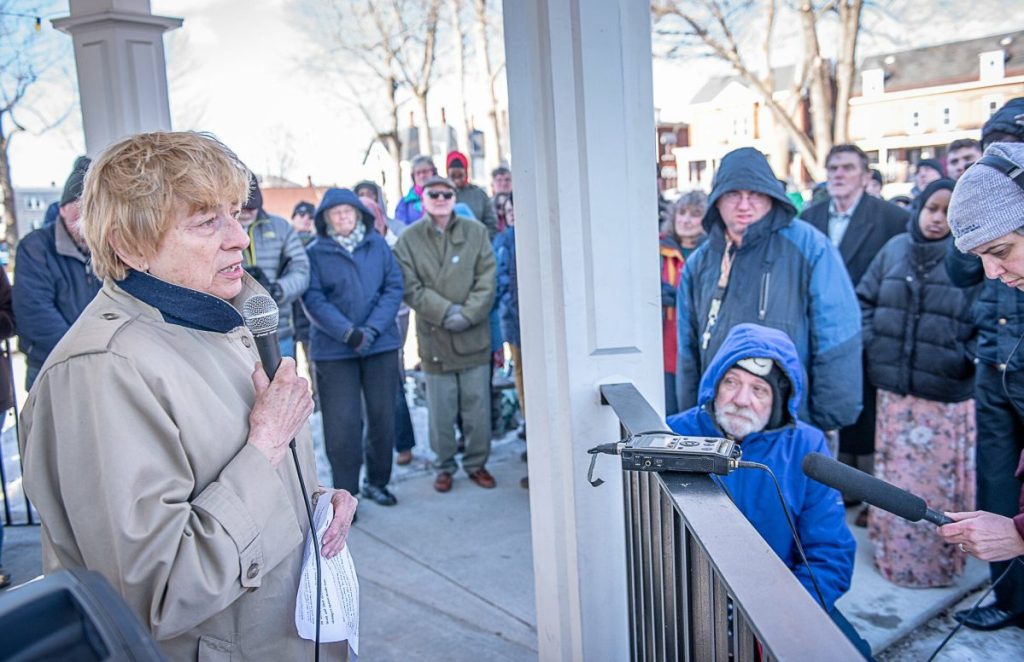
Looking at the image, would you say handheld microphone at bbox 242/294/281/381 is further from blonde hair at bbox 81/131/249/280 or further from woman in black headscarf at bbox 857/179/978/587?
woman in black headscarf at bbox 857/179/978/587

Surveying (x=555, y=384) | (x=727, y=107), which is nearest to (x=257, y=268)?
(x=555, y=384)

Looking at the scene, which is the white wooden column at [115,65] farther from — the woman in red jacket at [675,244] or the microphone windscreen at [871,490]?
the microphone windscreen at [871,490]

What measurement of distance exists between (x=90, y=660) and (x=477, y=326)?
4.28m

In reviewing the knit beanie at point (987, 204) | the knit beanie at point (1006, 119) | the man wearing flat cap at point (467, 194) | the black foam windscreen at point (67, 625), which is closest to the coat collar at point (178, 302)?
the black foam windscreen at point (67, 625)

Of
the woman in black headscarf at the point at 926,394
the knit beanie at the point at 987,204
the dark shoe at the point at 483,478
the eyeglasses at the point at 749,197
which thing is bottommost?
the dark shoe at the point at 483,478

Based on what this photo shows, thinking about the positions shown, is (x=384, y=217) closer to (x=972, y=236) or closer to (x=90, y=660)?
(x=972, y=236)

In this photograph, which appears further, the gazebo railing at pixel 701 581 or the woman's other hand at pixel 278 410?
the woman's other hand at pixel 278 410

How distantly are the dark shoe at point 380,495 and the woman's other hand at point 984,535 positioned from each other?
11.6 feet

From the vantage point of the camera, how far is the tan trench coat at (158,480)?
1.36 m

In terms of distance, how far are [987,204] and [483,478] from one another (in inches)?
146

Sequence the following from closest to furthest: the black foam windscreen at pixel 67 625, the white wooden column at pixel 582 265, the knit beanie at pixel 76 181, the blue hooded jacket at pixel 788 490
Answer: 1. the black foam windscreen at pixel 67 625
2. the white wooden column at pixel 582 265
3. the blue hooded jacket at pixel 788 490
4. the knit beanie at pixel 76 181

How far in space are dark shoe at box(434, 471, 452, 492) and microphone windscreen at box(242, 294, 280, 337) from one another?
132 inches

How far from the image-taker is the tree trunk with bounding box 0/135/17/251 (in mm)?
14016

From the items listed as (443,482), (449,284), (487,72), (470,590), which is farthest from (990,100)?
(470,590)
